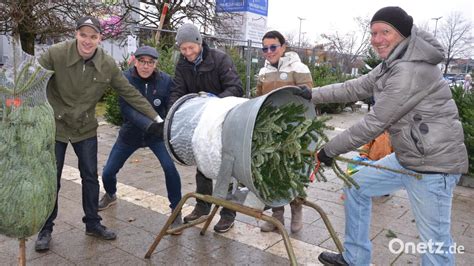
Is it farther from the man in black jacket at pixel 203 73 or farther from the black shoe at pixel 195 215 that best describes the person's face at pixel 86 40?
the black shoe at pixel 195 215

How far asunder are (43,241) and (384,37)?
9.87ft

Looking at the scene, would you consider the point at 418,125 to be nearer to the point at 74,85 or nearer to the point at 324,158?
the point at 324,158

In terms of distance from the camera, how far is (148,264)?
3406 mm

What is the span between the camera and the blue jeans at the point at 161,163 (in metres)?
3.97

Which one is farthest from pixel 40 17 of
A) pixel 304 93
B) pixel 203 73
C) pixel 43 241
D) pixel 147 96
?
pixel 304 93

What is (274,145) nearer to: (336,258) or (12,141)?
(336,258)

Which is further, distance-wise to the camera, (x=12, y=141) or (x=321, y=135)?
(x=321, y=135)

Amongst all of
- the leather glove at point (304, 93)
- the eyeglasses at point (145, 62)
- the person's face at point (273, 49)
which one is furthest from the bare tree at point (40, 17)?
the leather glove at point (304, 93)

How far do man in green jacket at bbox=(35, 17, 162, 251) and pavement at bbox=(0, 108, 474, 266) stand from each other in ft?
1.06

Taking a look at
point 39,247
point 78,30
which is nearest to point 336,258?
point 39,247

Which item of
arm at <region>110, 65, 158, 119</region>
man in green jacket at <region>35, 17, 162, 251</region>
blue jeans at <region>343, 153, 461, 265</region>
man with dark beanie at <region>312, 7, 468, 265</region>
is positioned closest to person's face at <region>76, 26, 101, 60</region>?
man in green jacket at <region>35, 17, 162, 251</region>

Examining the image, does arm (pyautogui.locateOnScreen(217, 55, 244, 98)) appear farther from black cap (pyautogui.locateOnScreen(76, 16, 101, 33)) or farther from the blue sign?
the blue sign

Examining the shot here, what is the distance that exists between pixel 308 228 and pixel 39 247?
7.85 ft

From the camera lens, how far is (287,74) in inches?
153
